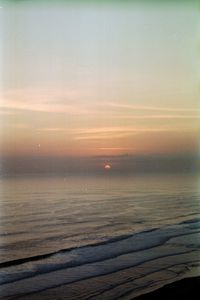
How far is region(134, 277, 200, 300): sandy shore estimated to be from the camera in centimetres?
240

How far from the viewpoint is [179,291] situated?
256 cm

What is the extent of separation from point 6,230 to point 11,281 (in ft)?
8.37

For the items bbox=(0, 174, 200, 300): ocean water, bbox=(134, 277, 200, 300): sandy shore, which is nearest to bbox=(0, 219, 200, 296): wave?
bbox=(0, 174, 200, 300): ocean water

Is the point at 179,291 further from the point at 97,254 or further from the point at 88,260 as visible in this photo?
the point at 97,254

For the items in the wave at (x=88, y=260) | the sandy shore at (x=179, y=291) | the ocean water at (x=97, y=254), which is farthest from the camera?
the wave at (x=88, y=260)

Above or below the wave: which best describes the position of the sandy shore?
above

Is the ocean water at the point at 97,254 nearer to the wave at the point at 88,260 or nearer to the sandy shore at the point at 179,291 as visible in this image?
the wave at the point at 88,260

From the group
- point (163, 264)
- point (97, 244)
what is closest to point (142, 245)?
point (97, 244)

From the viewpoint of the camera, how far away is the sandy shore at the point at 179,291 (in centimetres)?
240

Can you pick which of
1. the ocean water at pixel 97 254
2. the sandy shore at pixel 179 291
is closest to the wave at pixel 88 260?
the ocean water at pixel 97 254

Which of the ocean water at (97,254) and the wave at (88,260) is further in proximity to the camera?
the wave at (88,260)

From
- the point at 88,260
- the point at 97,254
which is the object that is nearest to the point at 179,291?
the point at 88,260

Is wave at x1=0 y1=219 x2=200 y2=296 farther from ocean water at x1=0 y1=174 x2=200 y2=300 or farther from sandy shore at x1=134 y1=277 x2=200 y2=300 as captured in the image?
sandy shore at x1=134 y1=277 x2=200 y2=300

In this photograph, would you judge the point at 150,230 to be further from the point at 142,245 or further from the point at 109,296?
the point at 109,296
